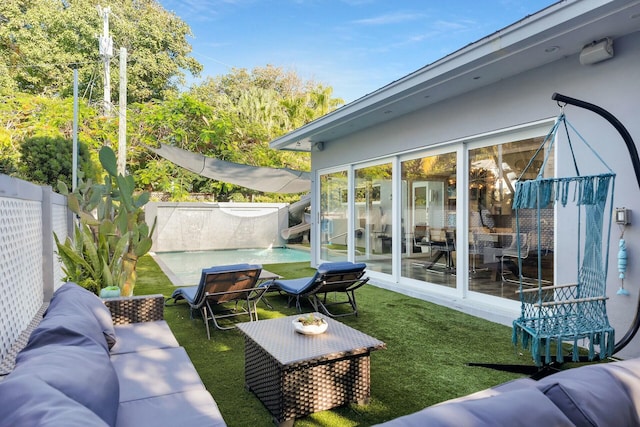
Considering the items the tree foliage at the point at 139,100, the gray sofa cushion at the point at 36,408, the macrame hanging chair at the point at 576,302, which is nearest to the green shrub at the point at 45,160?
the tree foliage at the point at 139,100

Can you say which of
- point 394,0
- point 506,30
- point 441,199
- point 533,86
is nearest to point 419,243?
point 441,199

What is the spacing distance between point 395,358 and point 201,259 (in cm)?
1015

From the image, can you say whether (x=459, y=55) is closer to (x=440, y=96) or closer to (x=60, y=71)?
(x=440, y=96)

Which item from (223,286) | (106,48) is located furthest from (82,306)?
(106,48)

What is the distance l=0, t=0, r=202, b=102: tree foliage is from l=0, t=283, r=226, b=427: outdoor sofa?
1722cm

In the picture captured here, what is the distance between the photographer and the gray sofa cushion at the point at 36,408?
3.38 ft

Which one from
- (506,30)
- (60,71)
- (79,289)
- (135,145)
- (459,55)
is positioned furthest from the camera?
(60,71)

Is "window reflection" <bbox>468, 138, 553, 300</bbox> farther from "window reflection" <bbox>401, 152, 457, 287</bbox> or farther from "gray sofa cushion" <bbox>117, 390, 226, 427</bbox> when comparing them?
"gray sofa cushion" <bbox>117, 390, 226, 427</bbox>

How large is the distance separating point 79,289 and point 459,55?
4.62 metres

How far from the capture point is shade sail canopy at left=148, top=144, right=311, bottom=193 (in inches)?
434

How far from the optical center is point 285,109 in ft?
65.1

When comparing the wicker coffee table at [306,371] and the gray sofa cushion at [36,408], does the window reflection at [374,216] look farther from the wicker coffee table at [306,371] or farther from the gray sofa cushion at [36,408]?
the gray sofa cushion at [36,408]

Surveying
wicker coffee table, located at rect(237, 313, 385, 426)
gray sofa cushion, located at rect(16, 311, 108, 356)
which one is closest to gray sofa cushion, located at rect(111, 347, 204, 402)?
gray sofa cushion, located at rect(16, 311, 108, 356)

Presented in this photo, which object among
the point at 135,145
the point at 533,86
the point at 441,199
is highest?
the point at 135,145
